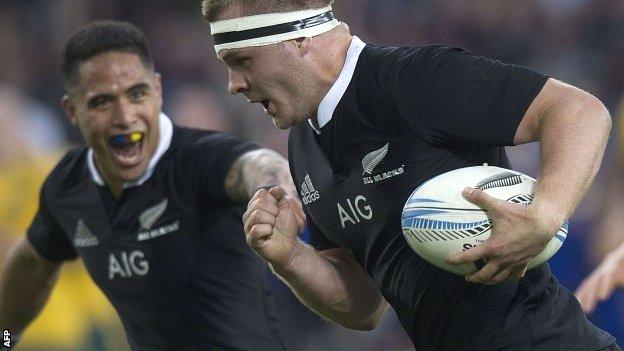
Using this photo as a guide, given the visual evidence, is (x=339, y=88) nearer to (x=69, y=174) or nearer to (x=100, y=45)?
(x=100, y=45)

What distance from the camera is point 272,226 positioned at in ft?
9.16

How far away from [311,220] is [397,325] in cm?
313

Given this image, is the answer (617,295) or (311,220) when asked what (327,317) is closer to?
(311,220)

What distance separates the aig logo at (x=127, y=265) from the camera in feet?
12.8

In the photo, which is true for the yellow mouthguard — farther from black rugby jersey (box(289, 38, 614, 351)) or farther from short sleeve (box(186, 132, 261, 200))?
black rugby jersey (box(289, 38, 614, 351))

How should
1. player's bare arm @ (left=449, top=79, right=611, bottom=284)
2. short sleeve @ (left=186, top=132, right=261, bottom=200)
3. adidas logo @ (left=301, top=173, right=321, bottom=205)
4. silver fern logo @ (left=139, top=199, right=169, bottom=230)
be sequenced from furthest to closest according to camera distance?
silver fern logo @ (left=139, top=199, right=169, bottom=230)
short sleeve @ (left=186, top=132, right=261, bottom=200)
adidas logo @ (left=301, top=173, right=321, bottom=205)
player's bare arm @ (left=449, top=79, right=611, bottom=284)

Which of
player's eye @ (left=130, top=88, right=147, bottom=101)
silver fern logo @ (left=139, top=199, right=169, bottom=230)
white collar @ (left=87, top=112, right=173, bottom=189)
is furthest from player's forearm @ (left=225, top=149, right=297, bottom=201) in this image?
player's eye @ (left=130, top=88, right=147, bottom=101)

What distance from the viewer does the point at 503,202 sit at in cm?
225

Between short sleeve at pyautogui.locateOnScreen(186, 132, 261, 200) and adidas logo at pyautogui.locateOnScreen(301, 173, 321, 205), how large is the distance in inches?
32.2

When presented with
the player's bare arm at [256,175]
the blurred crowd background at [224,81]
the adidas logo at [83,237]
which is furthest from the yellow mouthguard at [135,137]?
the blurred crowd background at [224,81]

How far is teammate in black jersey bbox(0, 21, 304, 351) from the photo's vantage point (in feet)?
12.5

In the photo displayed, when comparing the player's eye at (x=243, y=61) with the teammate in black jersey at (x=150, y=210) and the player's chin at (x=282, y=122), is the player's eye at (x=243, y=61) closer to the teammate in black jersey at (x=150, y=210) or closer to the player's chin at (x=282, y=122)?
the player's chin at (x=282, y=122)

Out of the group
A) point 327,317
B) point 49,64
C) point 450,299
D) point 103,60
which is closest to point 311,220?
point 327,317

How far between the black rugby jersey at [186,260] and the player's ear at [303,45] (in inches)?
41.9
